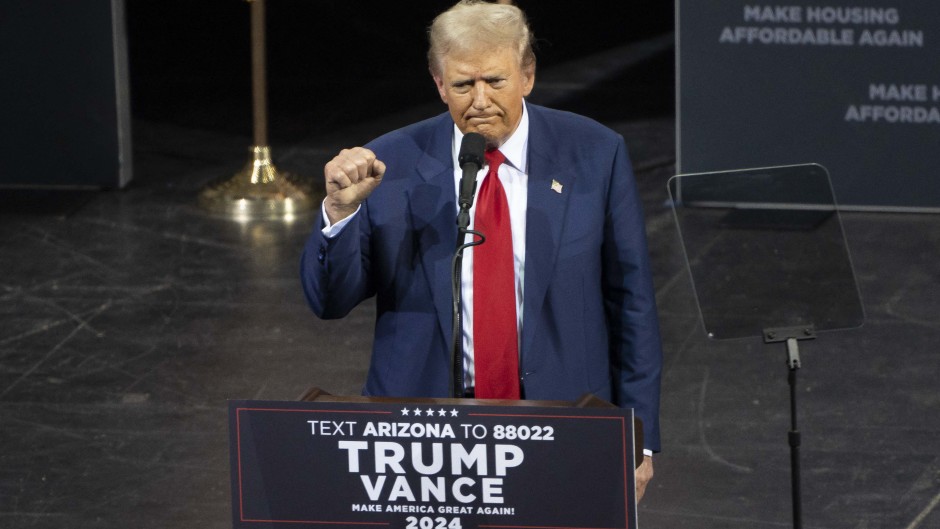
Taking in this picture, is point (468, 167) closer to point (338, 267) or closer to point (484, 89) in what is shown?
point (484, 89)

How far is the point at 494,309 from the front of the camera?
3.02 meters

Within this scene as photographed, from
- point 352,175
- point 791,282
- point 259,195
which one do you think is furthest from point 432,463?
point 259,195

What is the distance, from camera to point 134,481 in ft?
16.9

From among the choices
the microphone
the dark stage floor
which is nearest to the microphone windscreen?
the microphone

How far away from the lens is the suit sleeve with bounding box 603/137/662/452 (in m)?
3.16

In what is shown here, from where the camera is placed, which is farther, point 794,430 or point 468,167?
point 794,430

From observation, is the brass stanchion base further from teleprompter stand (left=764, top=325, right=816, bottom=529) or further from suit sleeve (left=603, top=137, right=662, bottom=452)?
suit sleeve (left=603, top=137, right=662, bottom=452)

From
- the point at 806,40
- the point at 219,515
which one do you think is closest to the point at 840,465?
the point at 219,515

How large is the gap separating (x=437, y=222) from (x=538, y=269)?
231 millimetres

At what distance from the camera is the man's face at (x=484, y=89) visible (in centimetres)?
293

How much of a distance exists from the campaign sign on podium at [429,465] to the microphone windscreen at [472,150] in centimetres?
52

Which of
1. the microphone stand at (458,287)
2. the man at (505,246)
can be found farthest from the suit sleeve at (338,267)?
the microphone stand at (458,287)

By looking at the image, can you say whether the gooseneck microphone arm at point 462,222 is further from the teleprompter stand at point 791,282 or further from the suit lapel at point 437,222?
the teleprompter stand at point 791,282

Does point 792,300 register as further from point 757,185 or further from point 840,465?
point 840,465
